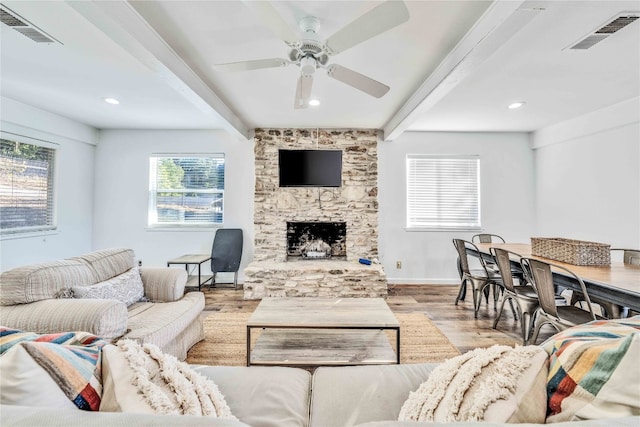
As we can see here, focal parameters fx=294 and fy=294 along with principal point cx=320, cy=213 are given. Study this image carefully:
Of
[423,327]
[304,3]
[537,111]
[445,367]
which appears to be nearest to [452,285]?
[423,327]

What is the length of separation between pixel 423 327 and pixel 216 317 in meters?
2.24

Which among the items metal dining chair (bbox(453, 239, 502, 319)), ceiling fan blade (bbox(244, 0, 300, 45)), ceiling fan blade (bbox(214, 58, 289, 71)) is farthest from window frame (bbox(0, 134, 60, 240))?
metal dining chair (bbox(453, 239, 502, 319))

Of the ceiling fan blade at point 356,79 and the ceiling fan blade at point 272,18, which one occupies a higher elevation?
the ceiling fan blade at point 272,18

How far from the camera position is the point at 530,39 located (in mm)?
2111

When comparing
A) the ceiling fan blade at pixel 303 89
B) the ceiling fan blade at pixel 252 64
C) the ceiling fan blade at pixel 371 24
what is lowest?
the ceiling fan blade at pixel 303 89

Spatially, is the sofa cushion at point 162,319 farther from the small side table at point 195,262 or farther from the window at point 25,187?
the window at point 25,187

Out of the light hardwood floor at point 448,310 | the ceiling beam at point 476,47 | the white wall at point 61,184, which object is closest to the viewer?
the ceiling beam at point 476,47

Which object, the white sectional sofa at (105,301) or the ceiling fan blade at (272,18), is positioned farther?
the white sectional sofa at (105,301)

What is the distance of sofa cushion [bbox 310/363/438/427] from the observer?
3.40ft

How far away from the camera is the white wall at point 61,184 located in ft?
11.5

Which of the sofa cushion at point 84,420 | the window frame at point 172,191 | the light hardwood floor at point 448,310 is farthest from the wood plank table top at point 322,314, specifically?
the window frame at point 172,191

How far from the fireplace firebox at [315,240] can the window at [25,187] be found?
11.0 feet

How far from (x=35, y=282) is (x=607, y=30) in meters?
4.08

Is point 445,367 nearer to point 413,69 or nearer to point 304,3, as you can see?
point 304,3
